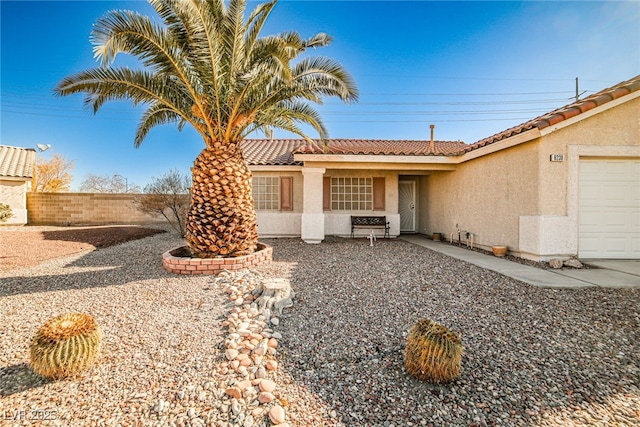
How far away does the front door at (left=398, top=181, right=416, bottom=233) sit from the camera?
48.1 ft

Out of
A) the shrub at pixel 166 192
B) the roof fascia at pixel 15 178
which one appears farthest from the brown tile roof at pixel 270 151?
the roof fascia at pixel 15 178

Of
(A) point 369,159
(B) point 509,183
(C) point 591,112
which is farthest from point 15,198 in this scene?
(C) point 591,112

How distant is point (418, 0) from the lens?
10.4 meters

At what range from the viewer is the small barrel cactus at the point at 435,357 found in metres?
2.69

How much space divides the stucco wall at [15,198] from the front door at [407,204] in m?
21.9

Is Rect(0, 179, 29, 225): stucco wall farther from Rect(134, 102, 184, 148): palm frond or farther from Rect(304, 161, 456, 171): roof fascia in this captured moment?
Rect(304, 161, 456, 171): roof fascia

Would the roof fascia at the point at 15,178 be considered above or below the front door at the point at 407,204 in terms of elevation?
above

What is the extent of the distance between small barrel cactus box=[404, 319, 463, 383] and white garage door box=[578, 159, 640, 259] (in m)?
7.27

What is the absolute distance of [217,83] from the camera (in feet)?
20.3

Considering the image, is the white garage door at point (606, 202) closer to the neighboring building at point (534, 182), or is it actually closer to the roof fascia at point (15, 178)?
the neighboring building at point (534, 182)

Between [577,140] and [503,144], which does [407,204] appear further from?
[577,140]

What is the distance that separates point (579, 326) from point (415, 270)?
320cm

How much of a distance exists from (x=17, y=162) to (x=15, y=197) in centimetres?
299

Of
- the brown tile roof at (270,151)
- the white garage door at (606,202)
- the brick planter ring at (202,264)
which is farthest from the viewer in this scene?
the brown tile roof at (270,151)
